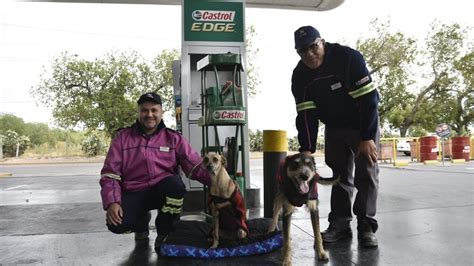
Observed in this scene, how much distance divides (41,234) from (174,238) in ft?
5.85

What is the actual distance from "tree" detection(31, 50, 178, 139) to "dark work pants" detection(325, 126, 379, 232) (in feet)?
67.9

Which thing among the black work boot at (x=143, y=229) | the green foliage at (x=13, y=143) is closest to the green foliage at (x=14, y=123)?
the green foliage at (x=13, y=143)

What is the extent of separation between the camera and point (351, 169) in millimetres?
3762

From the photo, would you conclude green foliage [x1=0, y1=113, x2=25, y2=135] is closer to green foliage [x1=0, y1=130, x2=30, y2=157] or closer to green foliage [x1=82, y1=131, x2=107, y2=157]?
green foliage [x1=0, y1=130, x2=30, y2=157]

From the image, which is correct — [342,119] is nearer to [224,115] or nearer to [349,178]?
[349,178]

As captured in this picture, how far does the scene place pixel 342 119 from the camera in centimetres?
357

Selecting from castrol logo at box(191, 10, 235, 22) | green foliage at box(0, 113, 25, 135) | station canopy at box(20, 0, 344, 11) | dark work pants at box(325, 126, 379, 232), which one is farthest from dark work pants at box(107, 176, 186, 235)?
green foliage at box(0, 113, 25, 135)

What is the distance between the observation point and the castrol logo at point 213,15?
587cm

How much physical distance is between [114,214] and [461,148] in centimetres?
1772

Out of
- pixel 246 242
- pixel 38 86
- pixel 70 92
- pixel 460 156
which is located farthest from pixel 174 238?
pixel 38 86

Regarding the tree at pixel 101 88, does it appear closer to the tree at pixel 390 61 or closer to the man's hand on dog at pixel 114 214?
the tree at pixel 390 61

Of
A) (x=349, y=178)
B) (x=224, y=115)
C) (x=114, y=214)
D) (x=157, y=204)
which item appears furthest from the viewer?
(x=224, y=115)

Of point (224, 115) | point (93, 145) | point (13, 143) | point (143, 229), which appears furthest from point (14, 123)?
point (143, 229)

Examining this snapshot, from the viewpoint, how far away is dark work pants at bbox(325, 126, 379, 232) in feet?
11.4
